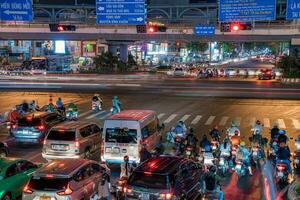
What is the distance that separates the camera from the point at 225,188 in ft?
48.5

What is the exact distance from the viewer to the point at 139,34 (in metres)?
59.2

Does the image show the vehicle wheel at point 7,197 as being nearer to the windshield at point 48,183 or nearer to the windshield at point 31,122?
the windshield at point 48,183

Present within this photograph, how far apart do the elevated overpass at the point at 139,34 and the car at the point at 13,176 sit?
43.1 metres

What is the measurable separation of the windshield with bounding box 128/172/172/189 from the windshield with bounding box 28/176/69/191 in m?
1.69

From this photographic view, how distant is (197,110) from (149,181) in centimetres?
2114

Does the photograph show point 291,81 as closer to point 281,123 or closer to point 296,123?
point 296,123

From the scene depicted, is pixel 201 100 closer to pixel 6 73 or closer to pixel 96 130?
pixel 96 130

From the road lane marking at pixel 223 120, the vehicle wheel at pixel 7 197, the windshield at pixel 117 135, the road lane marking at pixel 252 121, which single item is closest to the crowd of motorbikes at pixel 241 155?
the windshield at pixel 117 135

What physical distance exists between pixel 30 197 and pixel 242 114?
847 inches

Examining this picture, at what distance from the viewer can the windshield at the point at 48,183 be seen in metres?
11.4

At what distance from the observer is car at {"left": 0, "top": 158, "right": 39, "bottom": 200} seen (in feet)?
41.1

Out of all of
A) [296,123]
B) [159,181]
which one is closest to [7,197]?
[159,181]

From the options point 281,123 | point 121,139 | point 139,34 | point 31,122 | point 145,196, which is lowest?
point 281,123

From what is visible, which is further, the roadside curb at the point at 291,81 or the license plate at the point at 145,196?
the roadside curb at the point at 291,81
